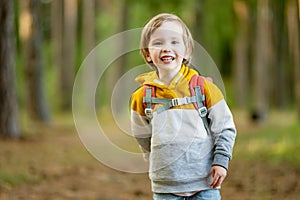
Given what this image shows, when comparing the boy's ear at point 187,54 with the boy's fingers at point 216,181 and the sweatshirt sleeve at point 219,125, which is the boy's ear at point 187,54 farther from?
the boy's fingers at point 216,181

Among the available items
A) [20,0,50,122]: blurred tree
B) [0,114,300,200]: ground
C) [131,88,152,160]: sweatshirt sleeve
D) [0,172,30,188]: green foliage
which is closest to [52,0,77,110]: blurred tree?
[20,0,50,122]: blurred tree

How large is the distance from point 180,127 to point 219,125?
0.21 m

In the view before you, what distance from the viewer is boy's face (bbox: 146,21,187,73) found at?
3.07 meters

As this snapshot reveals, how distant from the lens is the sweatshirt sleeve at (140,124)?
316 centimetres

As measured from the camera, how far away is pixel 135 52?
10.9m

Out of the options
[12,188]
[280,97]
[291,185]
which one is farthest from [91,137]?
[280,97]

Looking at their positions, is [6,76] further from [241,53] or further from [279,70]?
[279,70]

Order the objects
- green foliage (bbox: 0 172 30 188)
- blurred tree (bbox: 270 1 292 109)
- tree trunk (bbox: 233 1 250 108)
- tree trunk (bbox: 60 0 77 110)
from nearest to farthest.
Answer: green foliage (bbox: 0 172 30 188) → tree trunk (bbox: 233 1 250 108) → tree trunk (bbox: 60 0 77 110) → blurred tree (bbox: 270 1 292 109)

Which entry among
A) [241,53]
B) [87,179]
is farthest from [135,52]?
[241,53]

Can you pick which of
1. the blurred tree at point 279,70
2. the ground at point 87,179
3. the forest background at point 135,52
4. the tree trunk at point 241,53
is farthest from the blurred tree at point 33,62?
the blurred tree at point 279,70

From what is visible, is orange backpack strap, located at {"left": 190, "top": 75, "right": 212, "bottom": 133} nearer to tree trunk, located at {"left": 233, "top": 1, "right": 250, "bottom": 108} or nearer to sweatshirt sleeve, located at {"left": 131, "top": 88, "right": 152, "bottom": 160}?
sweatshirt sleeve, located at {"left": 131, "top": 88, "right": 152, "bottom": 160}

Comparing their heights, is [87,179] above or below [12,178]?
below

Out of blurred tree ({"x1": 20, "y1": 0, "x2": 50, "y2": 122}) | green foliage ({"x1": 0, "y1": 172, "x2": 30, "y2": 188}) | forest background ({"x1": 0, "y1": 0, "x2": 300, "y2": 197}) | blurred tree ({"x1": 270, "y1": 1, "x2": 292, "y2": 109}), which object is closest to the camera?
green foliage ({"x1": 0, "y1": 172, "x2": 30, "y2": 188})

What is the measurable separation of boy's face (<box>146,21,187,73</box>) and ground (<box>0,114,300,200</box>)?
338 cm
